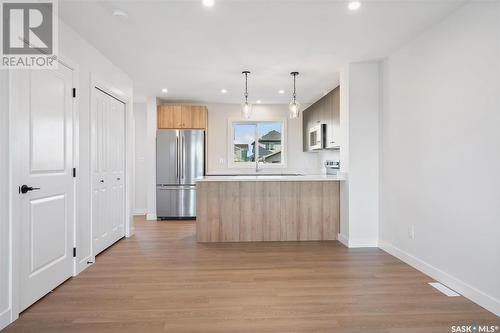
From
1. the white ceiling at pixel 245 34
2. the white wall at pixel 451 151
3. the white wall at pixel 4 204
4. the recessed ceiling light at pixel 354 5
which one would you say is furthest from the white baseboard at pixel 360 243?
the white wall at pixel 4 204

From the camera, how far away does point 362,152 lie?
3.91 meters

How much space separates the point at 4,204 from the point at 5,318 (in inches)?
A: 30.3

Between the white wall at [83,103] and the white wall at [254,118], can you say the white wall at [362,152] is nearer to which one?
the white wall at [254,118]

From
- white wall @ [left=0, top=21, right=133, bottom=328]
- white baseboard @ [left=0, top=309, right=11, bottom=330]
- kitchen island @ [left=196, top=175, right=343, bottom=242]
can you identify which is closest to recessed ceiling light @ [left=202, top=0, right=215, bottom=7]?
white wall @ [left=0, top=21, right=133, bottom=328]

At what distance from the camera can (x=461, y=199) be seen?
250 cm

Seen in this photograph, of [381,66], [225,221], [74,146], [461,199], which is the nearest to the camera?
[461,199]

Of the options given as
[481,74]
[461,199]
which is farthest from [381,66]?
[461,199]

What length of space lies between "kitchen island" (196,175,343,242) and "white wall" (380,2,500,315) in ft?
3.16

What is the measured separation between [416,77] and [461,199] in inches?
53.2

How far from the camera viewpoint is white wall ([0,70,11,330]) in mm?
2008

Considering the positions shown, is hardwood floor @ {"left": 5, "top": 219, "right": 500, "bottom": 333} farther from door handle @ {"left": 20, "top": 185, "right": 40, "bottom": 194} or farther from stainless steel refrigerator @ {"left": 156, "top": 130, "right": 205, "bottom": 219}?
stainless steel refrigerator @ {"left": 156, "top": 130, "right": 205, "bottom": 219}

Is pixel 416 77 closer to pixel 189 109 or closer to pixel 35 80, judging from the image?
pixel 35 80

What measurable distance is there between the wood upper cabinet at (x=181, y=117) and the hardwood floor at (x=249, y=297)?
3.02 m

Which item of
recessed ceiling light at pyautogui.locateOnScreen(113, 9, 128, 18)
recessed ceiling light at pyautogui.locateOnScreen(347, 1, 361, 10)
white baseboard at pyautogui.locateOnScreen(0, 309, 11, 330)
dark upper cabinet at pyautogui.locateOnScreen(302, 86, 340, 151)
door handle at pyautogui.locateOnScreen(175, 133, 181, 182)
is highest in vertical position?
recessed ceiling light at pyautogui.locateOnScreen(347, 1, 361, 10)
